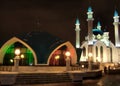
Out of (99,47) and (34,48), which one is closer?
(34,48)

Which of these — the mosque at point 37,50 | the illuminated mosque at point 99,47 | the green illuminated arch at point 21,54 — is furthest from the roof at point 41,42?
the illuminated mosque at point 99,47

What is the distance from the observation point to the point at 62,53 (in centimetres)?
3903

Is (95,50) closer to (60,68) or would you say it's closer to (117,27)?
(117,27)

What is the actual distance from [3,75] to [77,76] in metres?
6.38

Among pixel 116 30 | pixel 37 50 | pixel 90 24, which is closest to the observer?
pixel 37 50

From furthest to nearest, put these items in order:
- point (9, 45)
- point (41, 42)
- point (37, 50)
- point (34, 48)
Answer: point (41, 42) → point (37, 50) → point (34, 48) → point (9, 45)

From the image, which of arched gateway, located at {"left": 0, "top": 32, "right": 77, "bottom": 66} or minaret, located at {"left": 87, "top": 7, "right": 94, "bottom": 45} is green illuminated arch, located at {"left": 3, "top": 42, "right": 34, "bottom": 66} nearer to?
arched gateway, located at {"left": 0, "top": 32, "right": 77, "bottom": 66}

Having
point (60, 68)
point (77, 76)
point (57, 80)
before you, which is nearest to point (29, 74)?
point (57, 80)

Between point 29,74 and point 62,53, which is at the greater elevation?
point 62,53

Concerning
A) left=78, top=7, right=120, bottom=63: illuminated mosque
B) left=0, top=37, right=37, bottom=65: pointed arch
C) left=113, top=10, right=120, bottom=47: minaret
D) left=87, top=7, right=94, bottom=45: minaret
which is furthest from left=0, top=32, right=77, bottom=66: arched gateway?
left=113, top=10, right=120, bottom=47: minaret

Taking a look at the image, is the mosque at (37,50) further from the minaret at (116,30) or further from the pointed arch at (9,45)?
the minaret at (116,30)

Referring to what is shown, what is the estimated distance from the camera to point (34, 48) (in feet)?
117

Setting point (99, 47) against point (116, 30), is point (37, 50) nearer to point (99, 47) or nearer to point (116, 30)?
point (99, 47)

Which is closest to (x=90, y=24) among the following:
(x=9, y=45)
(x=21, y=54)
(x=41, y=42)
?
(x=41, y=42)
